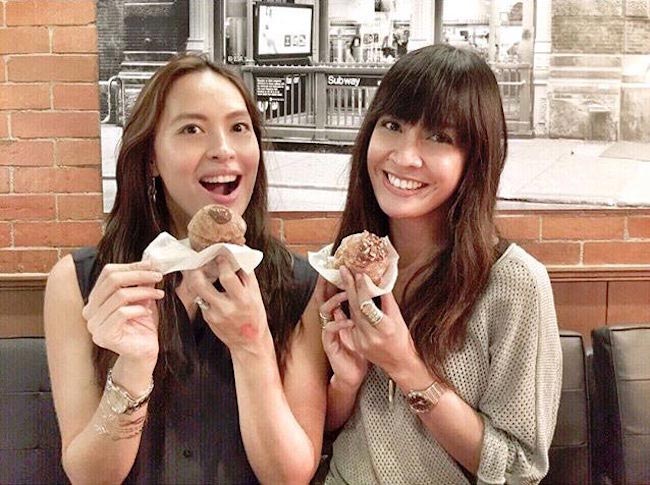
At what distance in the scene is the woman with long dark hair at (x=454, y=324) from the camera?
1.51 metres

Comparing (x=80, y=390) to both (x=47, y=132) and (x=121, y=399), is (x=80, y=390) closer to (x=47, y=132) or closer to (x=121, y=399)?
(x=121, y=399)

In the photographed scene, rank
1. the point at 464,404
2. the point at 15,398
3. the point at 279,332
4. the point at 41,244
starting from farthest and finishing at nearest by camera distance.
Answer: the point at 41,244 → the point at 15,398 → the point at 279,332 → the point at 464,404

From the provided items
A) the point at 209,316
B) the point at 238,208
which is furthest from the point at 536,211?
the point at 209,316

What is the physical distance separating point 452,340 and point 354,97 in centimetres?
118

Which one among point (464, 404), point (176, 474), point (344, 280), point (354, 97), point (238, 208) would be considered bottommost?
point (176, 474)

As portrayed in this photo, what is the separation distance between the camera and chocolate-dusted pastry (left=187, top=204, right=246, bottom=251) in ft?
4.49

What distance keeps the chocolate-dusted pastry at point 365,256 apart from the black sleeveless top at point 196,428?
0.36 metres

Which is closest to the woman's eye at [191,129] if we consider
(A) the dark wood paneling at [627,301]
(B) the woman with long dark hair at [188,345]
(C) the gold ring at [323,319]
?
(B) the woman with long dark hair at [188,345]

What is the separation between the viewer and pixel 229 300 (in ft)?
4.57

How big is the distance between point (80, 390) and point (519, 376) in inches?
34.3

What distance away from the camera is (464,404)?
1517mm

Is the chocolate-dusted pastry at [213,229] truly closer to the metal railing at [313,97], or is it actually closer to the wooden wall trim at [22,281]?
the metal railing at [313,97]

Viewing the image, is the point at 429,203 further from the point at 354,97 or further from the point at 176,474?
the point at 354,97

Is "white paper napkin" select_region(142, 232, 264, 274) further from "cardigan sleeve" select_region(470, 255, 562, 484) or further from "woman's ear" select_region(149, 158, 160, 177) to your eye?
"cardigan sleeve" select_region(470, 255, 562, 484)
